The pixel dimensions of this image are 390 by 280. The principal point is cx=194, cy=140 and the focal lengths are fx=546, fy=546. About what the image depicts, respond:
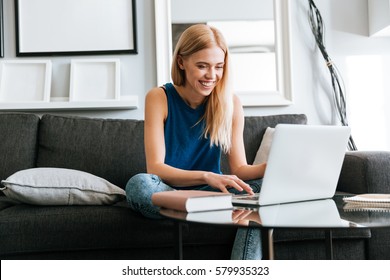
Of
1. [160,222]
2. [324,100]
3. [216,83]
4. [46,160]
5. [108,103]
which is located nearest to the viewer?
[160,222]

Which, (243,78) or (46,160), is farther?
(243,78)

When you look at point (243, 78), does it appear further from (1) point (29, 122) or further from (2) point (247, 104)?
(1) point (29, 122)

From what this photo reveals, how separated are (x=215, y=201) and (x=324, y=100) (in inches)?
67.4

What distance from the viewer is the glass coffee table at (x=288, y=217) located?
0.99m

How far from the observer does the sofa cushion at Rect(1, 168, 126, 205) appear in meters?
1.82

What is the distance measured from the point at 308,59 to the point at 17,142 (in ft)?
4.83

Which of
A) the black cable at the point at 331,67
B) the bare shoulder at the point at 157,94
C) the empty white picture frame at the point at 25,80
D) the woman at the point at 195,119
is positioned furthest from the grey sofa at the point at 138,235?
the black cable at the point at 331,67

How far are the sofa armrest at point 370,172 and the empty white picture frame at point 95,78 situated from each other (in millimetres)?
1209

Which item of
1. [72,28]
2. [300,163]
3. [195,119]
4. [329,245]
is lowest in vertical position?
[329,245]

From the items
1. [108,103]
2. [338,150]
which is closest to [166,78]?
[108,103]

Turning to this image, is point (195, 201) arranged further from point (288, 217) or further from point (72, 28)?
point (72, 28)

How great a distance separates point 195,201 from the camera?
1181 mm

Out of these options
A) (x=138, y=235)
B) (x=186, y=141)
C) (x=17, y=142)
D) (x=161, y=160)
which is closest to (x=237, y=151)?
(x=186, y=141)

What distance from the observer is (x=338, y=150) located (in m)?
1.35
